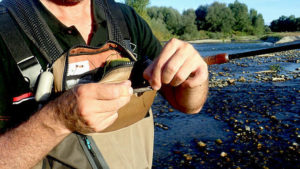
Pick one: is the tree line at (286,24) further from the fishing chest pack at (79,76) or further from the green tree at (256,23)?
the fishing chest pack at (79,76)

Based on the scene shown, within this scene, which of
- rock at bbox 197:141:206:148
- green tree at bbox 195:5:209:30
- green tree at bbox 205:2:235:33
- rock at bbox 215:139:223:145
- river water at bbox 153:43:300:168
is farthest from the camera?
green tree at bbox 195:5:209:30

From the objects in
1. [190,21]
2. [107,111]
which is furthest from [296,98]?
[190,21]

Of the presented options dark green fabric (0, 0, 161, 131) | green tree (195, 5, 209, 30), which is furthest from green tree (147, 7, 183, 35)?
dark green fabric (0, 0, 161, 131)

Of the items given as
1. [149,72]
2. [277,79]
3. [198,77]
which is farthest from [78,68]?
[277,79]

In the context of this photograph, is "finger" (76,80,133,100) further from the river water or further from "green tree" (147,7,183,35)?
"green tree" (147,7,183,35)

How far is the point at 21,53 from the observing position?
144 cm

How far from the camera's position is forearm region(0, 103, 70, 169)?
125cm

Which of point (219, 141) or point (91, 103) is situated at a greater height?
point (91, 103)

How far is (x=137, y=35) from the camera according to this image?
209 centimetres

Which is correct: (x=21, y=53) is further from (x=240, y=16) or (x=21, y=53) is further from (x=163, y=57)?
(x=240, y=16)

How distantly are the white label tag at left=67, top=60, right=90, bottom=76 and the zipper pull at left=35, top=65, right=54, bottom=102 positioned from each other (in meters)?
0.12

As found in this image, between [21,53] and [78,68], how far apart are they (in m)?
0.34

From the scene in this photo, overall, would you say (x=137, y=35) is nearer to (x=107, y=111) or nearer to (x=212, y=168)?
(x=107, y=111)

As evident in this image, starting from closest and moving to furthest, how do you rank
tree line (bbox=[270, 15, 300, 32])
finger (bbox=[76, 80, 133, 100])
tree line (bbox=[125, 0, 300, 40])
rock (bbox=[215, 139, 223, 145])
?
1. finger (bbox=[76, 80, 133, 100])
2. rock (bbox=[215, 139, 223, 145])
3. tree line (bbox=[125, 0, 300, 40])
4. tree line (bbox=[270, 15, 300, 32])
